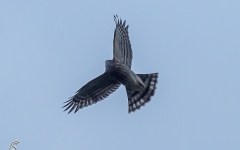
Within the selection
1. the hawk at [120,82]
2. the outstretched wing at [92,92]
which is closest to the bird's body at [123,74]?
the hawk at [120,82]

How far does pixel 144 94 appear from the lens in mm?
20750

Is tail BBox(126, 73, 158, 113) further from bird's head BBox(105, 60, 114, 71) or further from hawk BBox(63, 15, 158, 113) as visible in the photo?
bird's head BBox(105, 60, 114, 71)

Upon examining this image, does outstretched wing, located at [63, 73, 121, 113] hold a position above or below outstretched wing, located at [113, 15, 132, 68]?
below

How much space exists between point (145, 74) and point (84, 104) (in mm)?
2446

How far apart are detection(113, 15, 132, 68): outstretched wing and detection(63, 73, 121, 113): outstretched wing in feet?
3.51

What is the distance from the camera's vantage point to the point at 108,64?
1934cm

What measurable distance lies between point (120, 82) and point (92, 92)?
143 cm

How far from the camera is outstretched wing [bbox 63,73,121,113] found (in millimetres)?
20453

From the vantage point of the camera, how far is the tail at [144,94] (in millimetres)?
20469

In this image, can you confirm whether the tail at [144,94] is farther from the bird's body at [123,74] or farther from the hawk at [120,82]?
the bird's body at [123,74]

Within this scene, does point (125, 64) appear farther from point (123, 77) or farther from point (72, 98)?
point (72, 98)

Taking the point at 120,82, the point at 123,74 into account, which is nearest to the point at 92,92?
the point at 120,82

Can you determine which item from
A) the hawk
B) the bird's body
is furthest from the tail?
the bird's body

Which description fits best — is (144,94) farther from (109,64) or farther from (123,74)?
(109,64)
